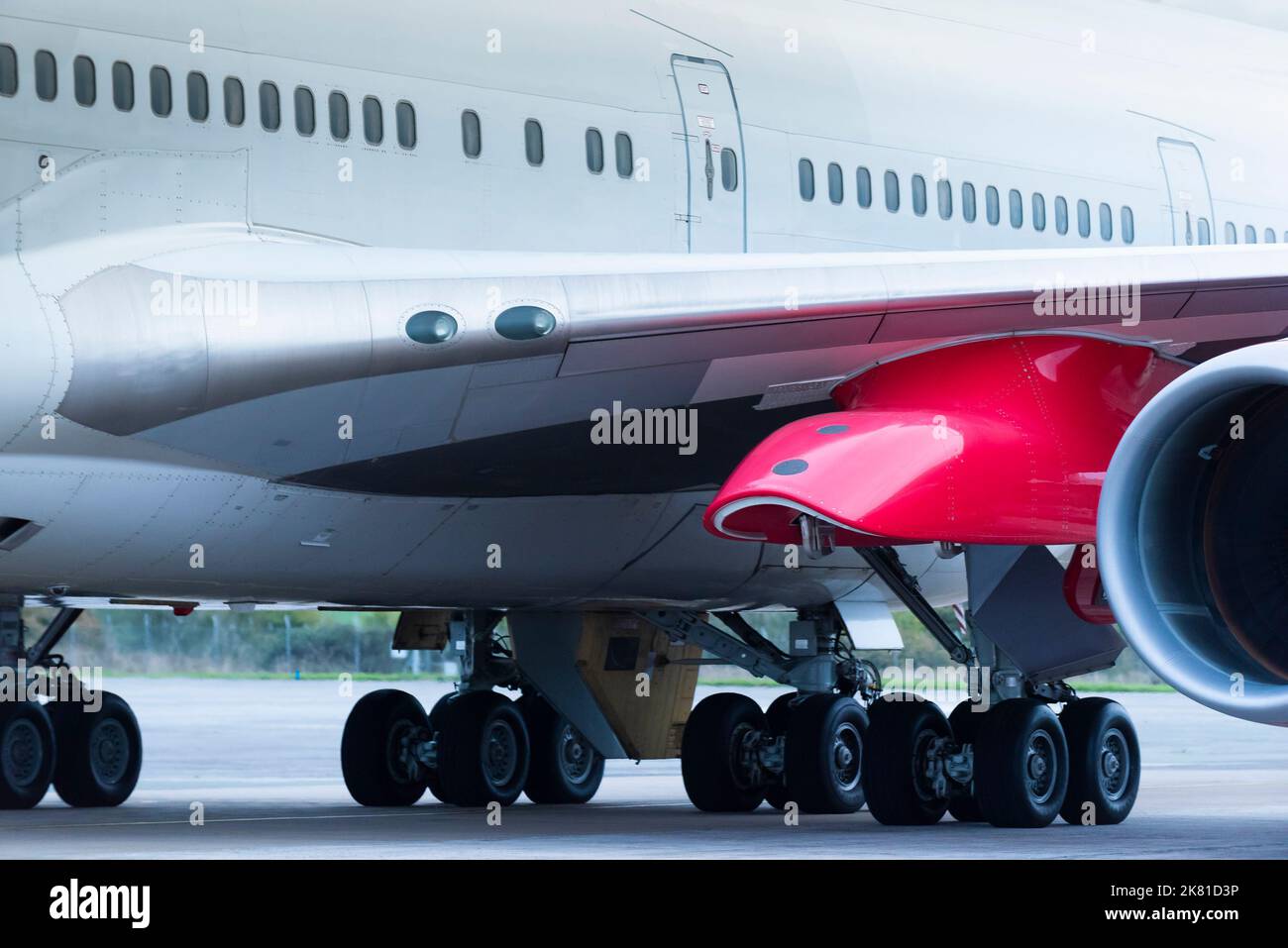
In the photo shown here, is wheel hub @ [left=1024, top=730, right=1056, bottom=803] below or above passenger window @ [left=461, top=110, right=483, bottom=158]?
below

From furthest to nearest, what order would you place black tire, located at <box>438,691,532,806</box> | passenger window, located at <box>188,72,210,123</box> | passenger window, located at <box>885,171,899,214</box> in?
black tire, located at <box>438,691,532,806</box>, passenger window, located at <box>885,171,899,214</box>, passenger window, located at <box>188,72,210,123</box>

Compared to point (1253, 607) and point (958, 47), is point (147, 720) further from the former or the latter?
point (1253, 607)

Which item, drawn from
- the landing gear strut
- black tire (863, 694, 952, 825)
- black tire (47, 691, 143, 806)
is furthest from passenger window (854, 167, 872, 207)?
black tire (47, 691, 143, 806)

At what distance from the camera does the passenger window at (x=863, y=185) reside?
36.2 ft

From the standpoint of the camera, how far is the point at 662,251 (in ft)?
33.4

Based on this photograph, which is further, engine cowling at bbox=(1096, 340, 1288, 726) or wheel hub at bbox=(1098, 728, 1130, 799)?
wheel hub at bbox=(1098, 728, 1130, 799)

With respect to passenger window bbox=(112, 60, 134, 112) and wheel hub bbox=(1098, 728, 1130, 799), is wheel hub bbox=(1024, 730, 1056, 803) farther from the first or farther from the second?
passenger window bbox=(112, 60, 134, 112)

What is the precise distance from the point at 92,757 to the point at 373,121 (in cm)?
612

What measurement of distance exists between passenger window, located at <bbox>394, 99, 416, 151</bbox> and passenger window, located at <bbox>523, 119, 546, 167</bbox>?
0.59m

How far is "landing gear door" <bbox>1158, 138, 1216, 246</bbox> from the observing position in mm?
12602

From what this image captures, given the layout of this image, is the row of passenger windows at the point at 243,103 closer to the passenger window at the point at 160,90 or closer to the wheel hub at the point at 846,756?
the passenger window at the point at 160,90

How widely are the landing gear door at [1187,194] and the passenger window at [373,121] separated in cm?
530

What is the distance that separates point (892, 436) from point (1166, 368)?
61.1 inches

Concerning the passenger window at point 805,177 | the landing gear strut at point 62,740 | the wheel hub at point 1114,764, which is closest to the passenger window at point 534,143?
the passenger window at point 805,177
